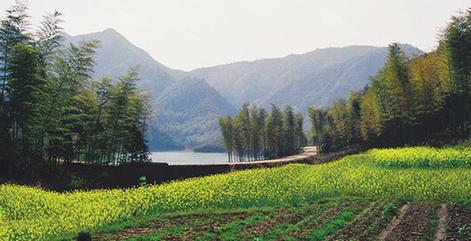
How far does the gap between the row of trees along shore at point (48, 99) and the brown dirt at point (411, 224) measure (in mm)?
30786

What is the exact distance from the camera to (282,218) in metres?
19.0

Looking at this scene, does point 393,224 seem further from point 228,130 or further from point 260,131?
point 228,130

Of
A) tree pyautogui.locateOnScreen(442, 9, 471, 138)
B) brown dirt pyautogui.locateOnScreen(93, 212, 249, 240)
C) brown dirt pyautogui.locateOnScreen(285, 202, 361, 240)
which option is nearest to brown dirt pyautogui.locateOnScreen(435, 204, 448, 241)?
brown dirt pyautogui.locateOnScreen(285, 202, 361, 240)

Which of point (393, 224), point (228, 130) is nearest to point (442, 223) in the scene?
point (393, 224)

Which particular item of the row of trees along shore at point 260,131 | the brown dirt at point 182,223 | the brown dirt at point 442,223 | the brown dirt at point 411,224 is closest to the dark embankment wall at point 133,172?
the brown dirt at point 182,223

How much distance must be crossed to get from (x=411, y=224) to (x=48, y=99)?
1316 inches

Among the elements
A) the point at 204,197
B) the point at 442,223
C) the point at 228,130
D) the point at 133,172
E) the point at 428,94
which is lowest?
the point at 442,223

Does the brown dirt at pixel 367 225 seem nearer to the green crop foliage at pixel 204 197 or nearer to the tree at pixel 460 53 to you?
the green crop foliage at pixel 204 197

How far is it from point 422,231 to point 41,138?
34.9 m

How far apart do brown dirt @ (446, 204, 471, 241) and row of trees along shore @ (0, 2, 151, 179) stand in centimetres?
3245

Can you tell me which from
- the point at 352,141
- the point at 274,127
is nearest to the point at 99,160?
the point at 274,127

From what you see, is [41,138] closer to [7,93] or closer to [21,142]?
[21,142]

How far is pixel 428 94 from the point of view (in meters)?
60.2

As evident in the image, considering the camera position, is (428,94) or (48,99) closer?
(48,99)
